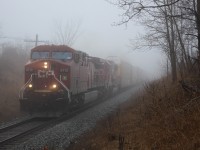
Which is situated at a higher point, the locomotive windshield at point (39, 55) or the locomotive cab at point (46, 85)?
the locomotive windshield at point (39, 55)

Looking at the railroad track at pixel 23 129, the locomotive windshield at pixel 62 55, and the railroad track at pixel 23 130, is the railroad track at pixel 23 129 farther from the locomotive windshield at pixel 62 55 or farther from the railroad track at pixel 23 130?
the locomotive windshield at pixel 62 55

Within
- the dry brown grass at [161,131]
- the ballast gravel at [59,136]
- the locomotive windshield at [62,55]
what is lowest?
the ballast gravel at [59,136]

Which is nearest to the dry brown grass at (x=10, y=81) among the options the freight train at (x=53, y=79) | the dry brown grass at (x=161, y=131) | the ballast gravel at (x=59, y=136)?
Answer: the freight train at (x=53, y=79)

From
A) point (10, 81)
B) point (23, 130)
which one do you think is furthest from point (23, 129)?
point (10, 81)

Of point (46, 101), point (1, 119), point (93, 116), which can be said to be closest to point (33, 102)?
point (46, 101)

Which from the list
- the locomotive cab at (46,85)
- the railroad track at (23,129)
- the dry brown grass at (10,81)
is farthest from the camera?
the dry brown grass at (10,81)

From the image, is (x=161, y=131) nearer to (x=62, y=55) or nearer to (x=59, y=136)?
(x=59, y=136)

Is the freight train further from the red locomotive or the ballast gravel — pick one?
the ballast gravel

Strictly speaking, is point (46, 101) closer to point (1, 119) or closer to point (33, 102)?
point (33, 102)

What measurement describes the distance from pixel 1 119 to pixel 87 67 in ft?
26.9

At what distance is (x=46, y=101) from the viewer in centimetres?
2036

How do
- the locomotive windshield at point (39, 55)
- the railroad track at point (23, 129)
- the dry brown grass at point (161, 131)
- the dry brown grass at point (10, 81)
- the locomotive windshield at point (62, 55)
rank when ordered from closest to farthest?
1. the dry brown grass at point (161, 131)
2. the railroad track at point (23, 129)
3. the locomotive windshield at point (62, 55)
4. the locomotive windshield at point (39, 55)
5. the dry brown grass at point (10, 81)

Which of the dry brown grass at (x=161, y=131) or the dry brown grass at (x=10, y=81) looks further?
the dry brown grass at (x=10, y=81)

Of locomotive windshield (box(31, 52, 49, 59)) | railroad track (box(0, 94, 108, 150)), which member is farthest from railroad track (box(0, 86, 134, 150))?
locomotive windshield (box(31, 52, 49, 59))
